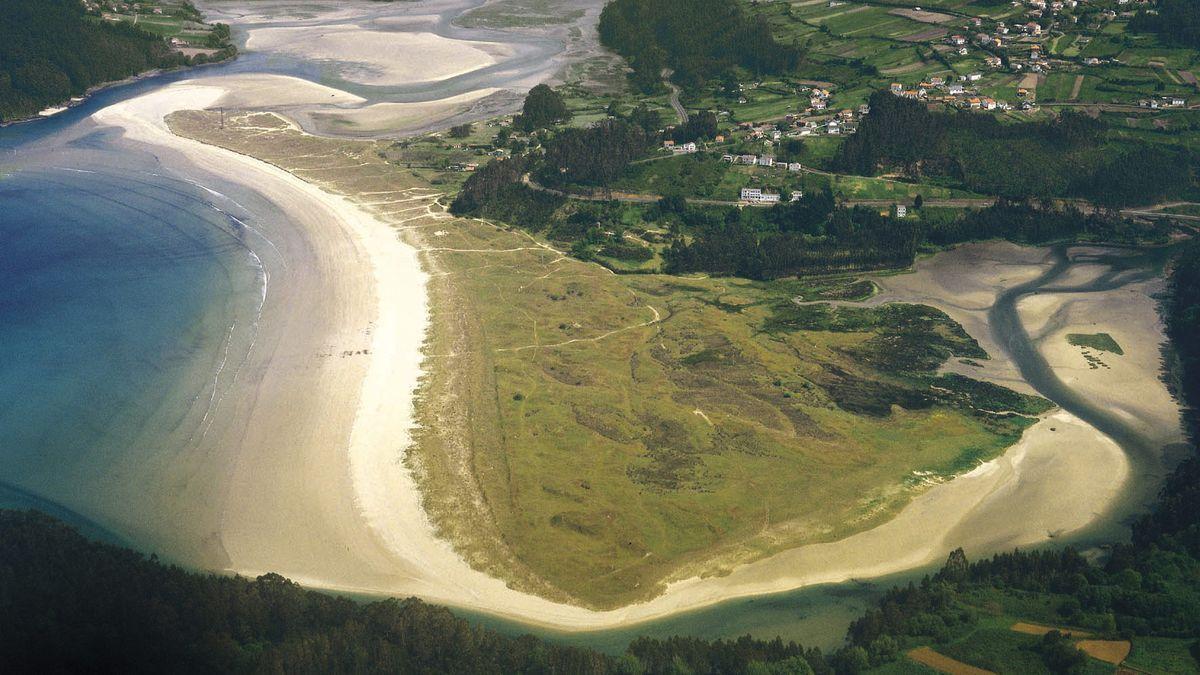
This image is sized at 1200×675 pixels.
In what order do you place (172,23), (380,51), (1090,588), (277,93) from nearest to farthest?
(1090,588)
(277,93)
(380,51)
(172,23)

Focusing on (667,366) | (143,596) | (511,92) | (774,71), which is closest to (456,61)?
(511,92)

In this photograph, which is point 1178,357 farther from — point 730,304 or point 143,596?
point 143,596

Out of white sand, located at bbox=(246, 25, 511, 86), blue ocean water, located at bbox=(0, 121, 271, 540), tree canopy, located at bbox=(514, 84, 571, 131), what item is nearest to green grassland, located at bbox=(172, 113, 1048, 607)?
blue ocean water, located at bbox=(0, 121, 271, 540)

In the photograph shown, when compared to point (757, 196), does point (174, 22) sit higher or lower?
higher

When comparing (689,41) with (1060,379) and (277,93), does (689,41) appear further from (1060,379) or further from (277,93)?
(1060,379)

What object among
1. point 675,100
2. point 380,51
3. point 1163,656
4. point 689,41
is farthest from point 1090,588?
point 380,51

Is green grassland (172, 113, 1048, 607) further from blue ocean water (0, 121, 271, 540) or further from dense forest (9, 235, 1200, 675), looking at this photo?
blue ocean water (0, 121, 271, 540)

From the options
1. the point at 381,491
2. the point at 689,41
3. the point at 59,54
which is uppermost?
the point at 59,54
